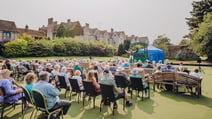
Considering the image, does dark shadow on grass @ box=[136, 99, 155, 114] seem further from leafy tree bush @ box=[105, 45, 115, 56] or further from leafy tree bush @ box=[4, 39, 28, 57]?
leafy tree bush @ box=[105, 45, 115, 56]

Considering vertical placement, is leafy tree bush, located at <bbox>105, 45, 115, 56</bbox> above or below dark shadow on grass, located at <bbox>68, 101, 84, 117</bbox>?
above

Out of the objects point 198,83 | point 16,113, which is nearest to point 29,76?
point 16,113

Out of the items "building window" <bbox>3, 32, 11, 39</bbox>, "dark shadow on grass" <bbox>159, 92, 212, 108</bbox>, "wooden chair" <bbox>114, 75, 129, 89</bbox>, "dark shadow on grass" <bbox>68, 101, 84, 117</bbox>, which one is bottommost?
"dark shadow on grass" <bbox>68, 101, 84, 117</bbox>

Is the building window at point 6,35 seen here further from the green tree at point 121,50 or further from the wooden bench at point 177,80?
the wooden bench at point 177,80

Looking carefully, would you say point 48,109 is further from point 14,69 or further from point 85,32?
point 85,32

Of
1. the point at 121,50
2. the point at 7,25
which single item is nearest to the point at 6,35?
the point at 7,25

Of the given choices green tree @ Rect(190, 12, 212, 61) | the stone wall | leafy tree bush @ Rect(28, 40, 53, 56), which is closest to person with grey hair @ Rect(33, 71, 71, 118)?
leafy tree bush @ Rect(28, 40, 53, 56)

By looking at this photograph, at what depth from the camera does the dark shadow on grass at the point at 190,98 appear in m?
6.16

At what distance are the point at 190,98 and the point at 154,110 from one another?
2.45 metres

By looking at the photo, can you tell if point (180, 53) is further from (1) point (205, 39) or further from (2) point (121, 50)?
(2) point (121, 50)

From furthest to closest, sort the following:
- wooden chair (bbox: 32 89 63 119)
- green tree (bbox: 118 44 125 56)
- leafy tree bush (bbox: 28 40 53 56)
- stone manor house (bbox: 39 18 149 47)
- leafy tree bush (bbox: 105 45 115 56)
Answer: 1. stone manor house (bbox: 39 18 149 47)
2. green tree (bbox: 118 44 125 56)
3. leafy tree bush (bbox: 105 45 115 56)
4. leafy tree bush (bbox: 28 40 53 56)
5. wooden chair (bbox: 32 89 63 119)

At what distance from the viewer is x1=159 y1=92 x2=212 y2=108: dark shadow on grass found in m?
6.16

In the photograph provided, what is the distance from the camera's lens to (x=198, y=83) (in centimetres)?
677

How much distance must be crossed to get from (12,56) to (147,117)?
27562 mm
